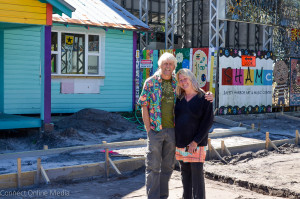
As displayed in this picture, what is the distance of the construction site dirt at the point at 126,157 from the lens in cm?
649

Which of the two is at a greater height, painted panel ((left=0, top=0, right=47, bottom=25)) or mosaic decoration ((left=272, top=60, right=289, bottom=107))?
painted panel ((left=0, top=0, right=47, bottom=25))

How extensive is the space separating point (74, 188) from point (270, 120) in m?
11.1

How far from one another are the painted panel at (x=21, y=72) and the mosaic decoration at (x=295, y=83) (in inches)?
419

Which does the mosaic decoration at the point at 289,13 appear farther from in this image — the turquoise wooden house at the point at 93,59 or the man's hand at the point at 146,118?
the man's hand at the point at 146,118

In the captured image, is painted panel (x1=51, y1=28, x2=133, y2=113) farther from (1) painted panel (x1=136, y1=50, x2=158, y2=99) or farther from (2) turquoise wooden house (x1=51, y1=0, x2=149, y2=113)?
(1) painted panel (x1=136, y1=50, x2=158, y2=99)

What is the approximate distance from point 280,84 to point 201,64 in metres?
4.67

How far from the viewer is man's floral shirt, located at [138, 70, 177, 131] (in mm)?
5408

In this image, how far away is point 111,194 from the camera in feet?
20.7

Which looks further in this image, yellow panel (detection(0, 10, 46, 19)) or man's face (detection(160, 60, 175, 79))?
yellow panel (detection(0, 10, 46, 19))

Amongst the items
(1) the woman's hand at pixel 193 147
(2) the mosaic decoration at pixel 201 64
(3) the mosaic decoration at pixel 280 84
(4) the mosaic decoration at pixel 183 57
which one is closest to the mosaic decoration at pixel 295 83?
(3) the mosaic decoration at pixel 280 84

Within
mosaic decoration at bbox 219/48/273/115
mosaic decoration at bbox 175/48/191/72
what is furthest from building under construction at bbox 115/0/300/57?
mosaic decoration at bbox 175/48/191/72

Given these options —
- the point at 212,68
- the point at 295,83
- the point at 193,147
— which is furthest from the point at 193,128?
the point at 295,83

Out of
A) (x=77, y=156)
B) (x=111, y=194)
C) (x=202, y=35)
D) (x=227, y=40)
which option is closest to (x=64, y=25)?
(x=77, y=156)

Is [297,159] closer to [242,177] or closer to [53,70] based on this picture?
[242,177]
